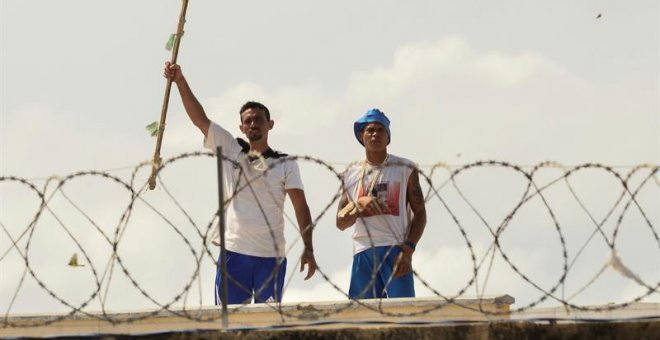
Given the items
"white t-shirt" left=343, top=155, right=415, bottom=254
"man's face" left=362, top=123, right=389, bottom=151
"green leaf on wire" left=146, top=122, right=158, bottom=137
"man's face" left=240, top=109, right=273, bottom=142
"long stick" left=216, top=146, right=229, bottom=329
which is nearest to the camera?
"long stick" left=216, top=146, right=229, bottom=329

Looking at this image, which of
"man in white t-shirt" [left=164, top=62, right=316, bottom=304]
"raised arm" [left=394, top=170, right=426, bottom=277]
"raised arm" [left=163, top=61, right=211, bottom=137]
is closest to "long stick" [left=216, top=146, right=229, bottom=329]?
"man in white t-shirt" [left=164, top=62, right=316, bottom=304]

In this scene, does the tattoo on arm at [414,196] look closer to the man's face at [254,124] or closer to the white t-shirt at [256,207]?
the white t-shirt at [256,207]

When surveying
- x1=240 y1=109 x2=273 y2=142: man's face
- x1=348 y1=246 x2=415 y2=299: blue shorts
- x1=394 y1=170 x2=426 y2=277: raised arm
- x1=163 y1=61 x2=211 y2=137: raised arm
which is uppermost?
x1=163 y1=61 x2=211 y2=137: raised arm

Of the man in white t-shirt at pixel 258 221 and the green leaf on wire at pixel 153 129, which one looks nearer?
the man in white t-shirt at pixel 258 221

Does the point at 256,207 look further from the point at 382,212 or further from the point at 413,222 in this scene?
the point at 413,222

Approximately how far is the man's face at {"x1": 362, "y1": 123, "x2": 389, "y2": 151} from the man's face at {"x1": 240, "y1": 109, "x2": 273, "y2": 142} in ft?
2.58

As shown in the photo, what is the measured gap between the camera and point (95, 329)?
9.97 metres

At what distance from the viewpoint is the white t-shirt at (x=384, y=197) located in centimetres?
1114

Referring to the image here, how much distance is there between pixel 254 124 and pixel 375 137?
94cm

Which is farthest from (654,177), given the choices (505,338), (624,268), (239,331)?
(239,331)

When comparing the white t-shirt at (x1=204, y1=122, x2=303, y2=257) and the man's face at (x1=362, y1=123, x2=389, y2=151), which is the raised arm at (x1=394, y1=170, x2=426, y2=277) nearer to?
the man's face at (x1=362, y1=123, x2=389, y2=151)

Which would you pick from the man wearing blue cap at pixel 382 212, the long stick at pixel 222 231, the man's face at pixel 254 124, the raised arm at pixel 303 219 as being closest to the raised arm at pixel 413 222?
the man wearing blue cap at pixel 382 212

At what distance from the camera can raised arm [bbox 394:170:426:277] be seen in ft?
36.5

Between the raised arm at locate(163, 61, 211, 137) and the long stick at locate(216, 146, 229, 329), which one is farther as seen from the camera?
the raised arm at locate(163, 61, 211, 137)
